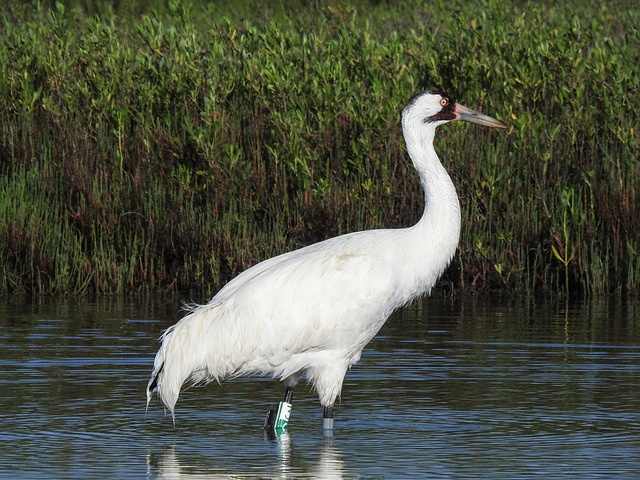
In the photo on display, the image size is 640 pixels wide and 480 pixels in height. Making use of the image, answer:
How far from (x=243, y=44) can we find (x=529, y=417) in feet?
28.0

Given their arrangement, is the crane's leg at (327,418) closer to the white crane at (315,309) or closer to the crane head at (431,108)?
the white crane at (315,309)

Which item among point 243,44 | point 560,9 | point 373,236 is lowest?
point 373,236

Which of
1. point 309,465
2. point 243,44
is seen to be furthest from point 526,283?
point 309,465

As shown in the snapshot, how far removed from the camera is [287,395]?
7688mm

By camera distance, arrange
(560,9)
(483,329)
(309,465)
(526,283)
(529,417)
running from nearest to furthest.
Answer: (309,465), (529,417), (483,329), (526,283), (560,9)

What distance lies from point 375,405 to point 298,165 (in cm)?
490

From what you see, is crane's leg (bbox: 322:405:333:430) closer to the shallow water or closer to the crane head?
the shallow water

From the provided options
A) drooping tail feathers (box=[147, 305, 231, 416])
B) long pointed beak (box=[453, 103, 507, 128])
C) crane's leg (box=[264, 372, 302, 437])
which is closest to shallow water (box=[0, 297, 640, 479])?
crane's leg (box=[264, 372, 302, 437])

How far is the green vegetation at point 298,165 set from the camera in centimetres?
1226

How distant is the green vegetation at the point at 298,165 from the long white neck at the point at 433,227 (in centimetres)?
430

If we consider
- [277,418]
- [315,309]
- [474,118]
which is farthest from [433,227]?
[277,418]

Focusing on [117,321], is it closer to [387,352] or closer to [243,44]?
[387,352]

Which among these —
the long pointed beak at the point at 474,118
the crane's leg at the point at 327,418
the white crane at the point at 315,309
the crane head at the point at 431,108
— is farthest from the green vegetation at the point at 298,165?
the crane's leg at the point at 327,418

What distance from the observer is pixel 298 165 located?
496 inches
